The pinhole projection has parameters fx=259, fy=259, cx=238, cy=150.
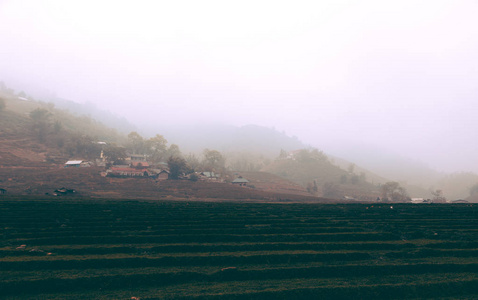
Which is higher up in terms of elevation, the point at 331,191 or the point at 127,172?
the point at 127,172

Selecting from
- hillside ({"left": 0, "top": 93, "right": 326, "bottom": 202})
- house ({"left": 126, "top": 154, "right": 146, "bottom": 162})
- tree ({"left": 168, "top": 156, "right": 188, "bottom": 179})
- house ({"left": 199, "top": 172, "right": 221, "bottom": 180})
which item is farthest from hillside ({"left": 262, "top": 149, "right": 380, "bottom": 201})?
house ({"left": 126, "top": 154, "right": 146, "bottom": 162})

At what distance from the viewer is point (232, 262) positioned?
581 inches

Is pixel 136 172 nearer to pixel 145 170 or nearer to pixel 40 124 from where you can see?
pixel 145 170

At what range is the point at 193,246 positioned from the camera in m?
17.0

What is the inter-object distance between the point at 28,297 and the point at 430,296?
1751 cm

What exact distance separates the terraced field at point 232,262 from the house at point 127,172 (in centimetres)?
5941

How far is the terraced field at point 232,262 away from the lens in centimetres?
1154

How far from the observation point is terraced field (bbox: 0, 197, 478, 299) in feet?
37.9

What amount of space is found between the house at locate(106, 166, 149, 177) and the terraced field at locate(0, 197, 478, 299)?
59406 millimetres

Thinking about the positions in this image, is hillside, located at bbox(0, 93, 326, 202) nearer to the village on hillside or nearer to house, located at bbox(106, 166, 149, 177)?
house, located at bbox(106, 166, 149, 177)

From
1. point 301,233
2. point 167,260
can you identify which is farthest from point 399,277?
point 167,260

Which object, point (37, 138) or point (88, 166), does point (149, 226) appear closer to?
point (88, 166)

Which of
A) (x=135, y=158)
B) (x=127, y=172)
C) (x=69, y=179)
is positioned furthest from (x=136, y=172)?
(x=135, y=158)

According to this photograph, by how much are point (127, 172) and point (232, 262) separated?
77.8 m
